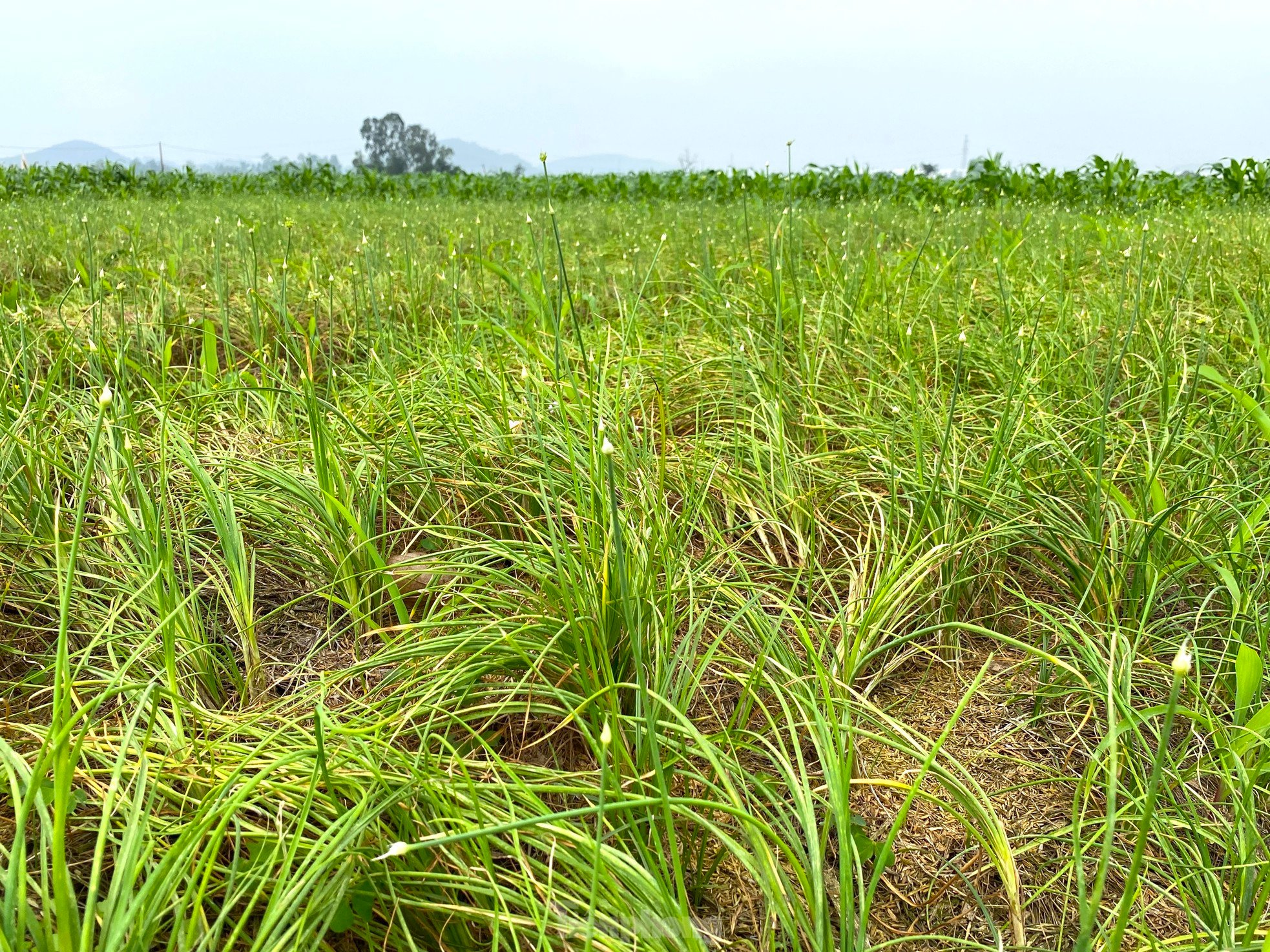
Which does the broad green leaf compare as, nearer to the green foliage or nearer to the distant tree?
the green foliage

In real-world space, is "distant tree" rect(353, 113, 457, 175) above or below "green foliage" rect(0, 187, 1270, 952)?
above

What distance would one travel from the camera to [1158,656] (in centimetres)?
168

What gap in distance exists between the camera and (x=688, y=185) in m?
14.2

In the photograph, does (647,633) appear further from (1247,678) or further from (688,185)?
(688,185)

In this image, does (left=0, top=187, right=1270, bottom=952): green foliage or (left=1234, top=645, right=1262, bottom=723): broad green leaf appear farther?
(left=1234, top=645, right=1262, bottom=723): broad green leaf

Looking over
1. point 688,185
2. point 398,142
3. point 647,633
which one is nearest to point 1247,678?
point 647,633

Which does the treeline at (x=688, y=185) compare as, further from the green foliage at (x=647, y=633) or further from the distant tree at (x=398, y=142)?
the distant tree at (x=398, y=142)

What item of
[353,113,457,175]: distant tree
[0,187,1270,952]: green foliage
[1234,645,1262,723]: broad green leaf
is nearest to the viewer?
[0,187,1270,952]: green foliage

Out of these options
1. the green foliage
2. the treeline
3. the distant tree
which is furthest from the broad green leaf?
the distant tree

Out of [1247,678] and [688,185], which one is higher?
[688,185]

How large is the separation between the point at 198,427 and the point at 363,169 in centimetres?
1500

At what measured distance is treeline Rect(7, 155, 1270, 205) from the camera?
1046cm

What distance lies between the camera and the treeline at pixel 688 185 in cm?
1046

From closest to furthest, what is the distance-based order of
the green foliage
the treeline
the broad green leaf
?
the green foliage
the broad green leaf
the treeline
